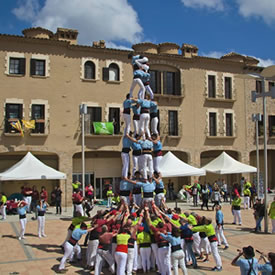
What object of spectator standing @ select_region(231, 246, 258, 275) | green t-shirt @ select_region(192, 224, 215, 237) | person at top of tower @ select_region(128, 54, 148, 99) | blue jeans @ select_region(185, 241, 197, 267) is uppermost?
person at top of tower @ select_region(128, 54, 148, 99)

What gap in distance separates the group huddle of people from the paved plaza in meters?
0.40

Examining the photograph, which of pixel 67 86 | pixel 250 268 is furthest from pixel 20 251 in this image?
pixel 67 86

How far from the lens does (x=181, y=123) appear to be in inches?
1027

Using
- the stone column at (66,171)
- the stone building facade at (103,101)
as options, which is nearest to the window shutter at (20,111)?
the stone building facade at (103,101)

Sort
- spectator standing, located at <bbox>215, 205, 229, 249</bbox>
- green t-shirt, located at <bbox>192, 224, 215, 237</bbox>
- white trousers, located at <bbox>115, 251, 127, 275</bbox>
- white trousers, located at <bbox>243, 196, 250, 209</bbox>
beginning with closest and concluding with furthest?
white trousers, located at <bbox>115, 251, 127, 275</bbox> → green t-shirt, located at <bbox>192, 224, 215, 237</bbox> → spectator standing, located at <bbox>215, 205, 229, 249</bbox> → white trousers, located at <bbox>243, 196, 250, 209</bbox>

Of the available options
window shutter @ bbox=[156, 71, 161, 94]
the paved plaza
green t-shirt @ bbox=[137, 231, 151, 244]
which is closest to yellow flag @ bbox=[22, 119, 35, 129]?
the paved plaza

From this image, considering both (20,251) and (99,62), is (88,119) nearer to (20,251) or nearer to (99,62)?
(99,62)

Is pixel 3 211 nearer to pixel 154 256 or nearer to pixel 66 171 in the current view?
pixel 66 171

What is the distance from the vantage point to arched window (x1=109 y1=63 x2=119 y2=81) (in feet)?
80.1

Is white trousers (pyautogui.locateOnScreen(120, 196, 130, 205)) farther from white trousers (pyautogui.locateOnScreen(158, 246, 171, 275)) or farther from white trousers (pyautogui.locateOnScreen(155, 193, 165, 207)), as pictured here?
white trousers (pyautogui.locateOnScreen(158, 246, 171, 275))

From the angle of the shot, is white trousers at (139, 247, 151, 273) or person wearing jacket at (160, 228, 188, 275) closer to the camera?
person wearing jacket at (160, 228, 188, 275)

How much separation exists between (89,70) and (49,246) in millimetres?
15187

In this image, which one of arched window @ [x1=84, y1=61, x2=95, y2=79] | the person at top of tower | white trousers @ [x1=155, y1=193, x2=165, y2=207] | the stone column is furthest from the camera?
arched window @ [x1=84, y1=61, x2=95, y2=79]

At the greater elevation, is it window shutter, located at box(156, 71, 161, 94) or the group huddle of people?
window shutter, located at box(156, 71, 161, 94)
